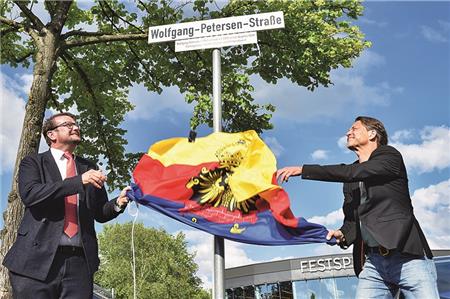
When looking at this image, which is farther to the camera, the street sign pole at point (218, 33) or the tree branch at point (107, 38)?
the tree branch at point (107, 38)

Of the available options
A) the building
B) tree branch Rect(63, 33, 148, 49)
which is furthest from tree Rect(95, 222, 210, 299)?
tree branch Rect(63, 33, 148, 49)

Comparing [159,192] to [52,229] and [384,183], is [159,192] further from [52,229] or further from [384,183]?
[384,183]

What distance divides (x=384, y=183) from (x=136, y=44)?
8235 millimetres

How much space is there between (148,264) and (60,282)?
46651 mm

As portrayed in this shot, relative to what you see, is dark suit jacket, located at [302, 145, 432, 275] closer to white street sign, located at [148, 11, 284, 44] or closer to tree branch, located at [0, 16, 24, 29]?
white street sign, located at [148, 11, 284, 44]

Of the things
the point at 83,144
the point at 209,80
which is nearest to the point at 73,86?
the point at 83,144

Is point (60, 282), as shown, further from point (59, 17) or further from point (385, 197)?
point (59, 17)

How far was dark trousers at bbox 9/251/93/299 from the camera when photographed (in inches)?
134

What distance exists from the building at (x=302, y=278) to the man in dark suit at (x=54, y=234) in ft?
104

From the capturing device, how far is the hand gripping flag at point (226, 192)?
171 inches

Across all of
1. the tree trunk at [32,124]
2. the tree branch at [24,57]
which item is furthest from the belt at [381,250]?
the tree branch at [24,57]

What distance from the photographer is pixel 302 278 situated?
3519cm

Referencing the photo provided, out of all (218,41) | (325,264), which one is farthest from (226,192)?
(325,264)

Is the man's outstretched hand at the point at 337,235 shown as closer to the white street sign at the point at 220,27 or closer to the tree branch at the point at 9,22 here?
the white street sign at the point at 220,27
